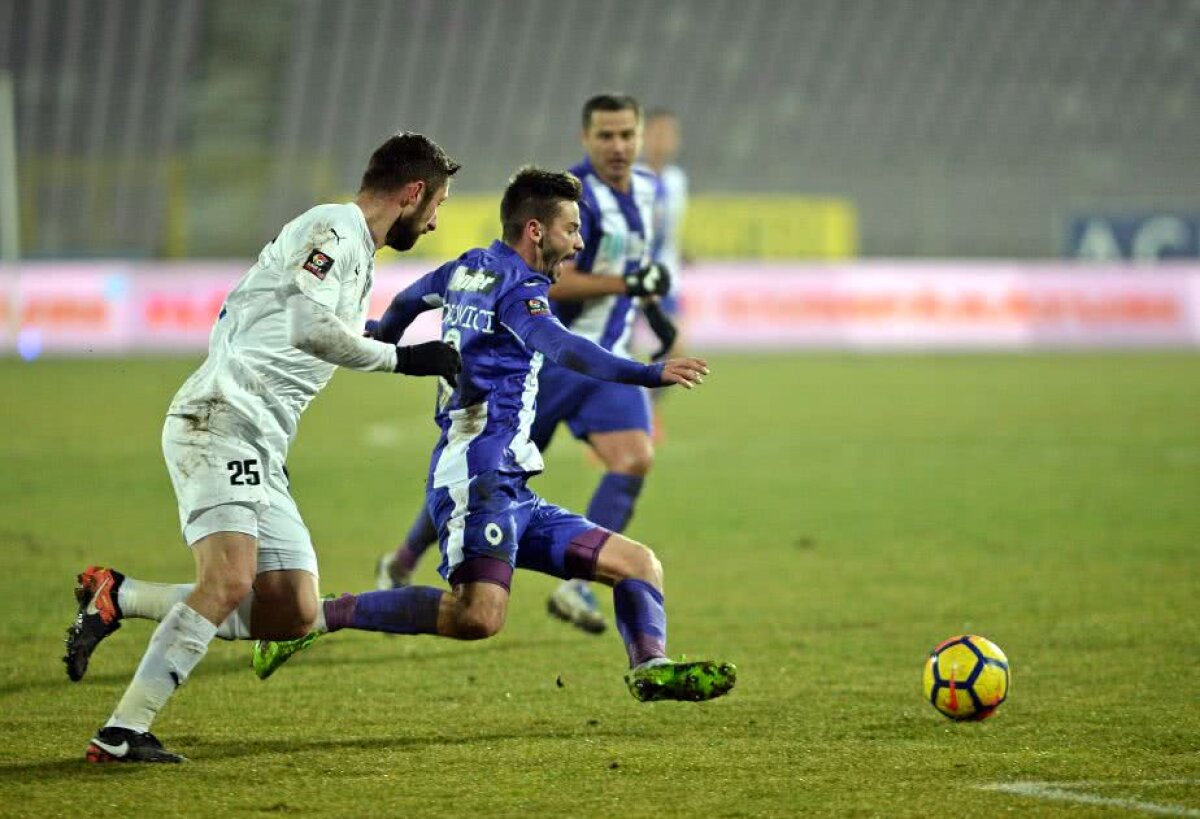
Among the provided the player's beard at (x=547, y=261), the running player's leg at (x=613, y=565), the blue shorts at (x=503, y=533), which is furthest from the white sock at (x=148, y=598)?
the player's beard at (x=547, y=261)

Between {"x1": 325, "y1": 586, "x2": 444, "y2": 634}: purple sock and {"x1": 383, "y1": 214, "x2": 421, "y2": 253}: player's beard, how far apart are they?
115cm

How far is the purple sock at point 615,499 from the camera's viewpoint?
8.09 m

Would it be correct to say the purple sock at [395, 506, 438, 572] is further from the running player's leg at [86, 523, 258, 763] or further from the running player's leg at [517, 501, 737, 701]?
the running player's leg at [86, 523, 258, 763]

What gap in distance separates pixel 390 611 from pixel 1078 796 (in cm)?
230

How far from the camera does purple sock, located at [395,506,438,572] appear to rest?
7906 millimetres

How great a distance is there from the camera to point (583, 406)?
8.14m

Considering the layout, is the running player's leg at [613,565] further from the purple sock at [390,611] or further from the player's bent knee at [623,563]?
the purple sock at [390,611]

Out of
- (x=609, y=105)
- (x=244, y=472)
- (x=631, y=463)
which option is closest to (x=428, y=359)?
(x=244, y=472)

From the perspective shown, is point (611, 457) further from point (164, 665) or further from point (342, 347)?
point (164, 665)

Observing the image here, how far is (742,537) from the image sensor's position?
36.1 feet

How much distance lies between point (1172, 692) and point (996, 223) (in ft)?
91.0

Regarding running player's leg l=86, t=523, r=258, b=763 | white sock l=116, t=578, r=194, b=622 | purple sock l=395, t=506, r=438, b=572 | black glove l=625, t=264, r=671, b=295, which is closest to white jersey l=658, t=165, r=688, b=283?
black glove l=625, t=264, r=671, b=295

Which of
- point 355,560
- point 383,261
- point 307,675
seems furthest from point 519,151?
point 307,675

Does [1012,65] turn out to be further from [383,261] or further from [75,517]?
[75,517]
